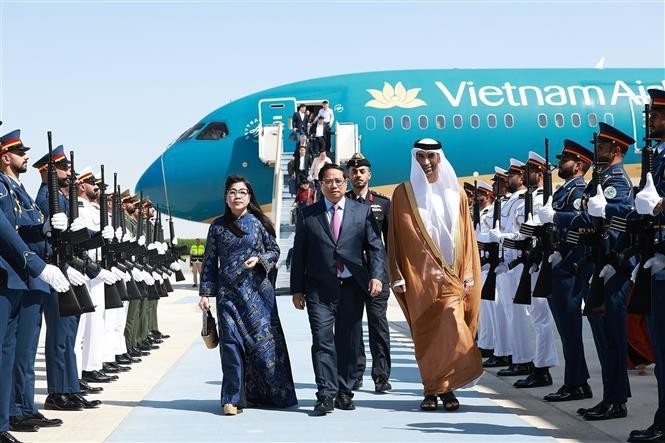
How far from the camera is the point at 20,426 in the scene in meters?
7.66

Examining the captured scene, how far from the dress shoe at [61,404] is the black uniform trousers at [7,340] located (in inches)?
54.7

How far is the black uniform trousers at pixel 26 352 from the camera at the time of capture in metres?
→ 7.59

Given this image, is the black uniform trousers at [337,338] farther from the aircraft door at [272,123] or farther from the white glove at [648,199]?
the aircraft door at [272,123]

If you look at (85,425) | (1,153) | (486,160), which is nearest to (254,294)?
(85,425)

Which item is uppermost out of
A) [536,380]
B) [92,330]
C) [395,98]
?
[395,98]

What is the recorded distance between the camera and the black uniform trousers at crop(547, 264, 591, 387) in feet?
29.1

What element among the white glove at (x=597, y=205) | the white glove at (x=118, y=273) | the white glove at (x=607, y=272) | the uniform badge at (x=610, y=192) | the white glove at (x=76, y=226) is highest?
the uniform badge at (x=610, y=192)

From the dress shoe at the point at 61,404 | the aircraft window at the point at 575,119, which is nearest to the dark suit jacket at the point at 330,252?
the dress shoe at the point at 61,404

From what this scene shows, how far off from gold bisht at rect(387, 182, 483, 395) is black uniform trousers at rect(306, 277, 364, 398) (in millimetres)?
347

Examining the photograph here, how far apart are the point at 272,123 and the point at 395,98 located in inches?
99.5

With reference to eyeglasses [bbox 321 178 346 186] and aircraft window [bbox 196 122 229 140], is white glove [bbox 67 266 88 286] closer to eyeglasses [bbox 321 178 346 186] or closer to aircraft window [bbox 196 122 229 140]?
eyeglasses [bbox 321 178 346 186]

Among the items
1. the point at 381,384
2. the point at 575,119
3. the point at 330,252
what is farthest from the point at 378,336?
the point at 575,119

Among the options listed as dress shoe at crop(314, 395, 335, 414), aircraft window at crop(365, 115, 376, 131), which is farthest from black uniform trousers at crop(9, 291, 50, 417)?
aircraft window at crop(365, 115, 376, 131)

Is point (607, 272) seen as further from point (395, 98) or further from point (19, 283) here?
point (395, 98)
